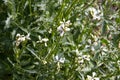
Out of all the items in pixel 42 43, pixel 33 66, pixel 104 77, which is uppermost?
pixel 42 43

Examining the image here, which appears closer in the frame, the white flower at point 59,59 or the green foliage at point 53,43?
the white flower at point 59,59

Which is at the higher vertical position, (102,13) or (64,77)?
(102,13)

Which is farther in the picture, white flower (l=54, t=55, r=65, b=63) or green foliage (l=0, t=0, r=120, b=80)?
green foliage (l=0, t=0, r=120, b=80)

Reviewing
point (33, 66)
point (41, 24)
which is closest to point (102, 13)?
point (41, 24)

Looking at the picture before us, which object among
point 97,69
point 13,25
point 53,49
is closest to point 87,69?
point 97,69

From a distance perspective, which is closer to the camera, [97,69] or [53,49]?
[53,49]

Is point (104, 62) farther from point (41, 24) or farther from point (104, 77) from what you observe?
point (41, 24)
